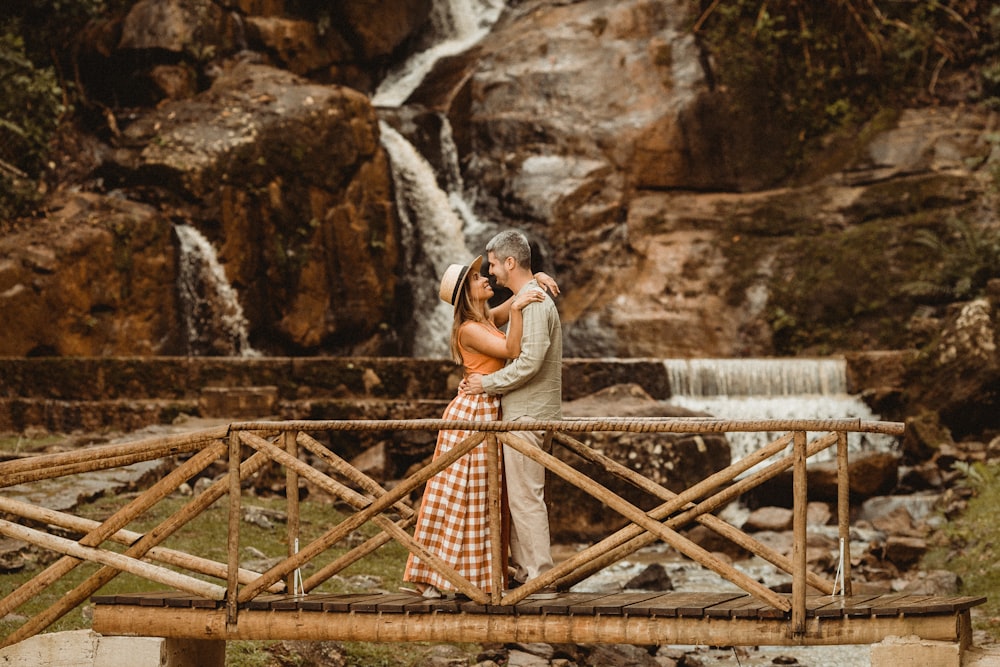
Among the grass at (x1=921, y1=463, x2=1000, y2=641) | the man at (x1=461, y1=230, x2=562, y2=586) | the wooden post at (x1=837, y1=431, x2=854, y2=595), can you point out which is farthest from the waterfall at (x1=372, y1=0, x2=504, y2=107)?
the wooden post at (x1=837, y1=431, x2=854, y2=595)

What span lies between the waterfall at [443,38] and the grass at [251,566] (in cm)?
1202

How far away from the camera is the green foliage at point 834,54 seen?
62.8ft

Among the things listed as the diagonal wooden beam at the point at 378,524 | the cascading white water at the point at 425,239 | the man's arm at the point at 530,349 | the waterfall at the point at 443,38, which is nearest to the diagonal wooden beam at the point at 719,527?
the man's arm at the point at 530,349

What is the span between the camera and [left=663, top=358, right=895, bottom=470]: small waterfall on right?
13109mm

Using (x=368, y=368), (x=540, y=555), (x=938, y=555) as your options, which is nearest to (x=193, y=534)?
(x=368, y=368)

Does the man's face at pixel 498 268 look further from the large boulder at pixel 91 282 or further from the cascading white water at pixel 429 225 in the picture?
the cascading white water at pixel 429 225

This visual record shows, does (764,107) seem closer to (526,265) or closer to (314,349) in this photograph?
(314,349)

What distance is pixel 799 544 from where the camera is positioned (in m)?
4.70

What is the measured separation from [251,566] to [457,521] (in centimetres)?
317

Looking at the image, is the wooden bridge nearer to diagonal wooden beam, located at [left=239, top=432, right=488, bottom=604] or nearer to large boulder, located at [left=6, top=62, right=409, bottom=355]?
diagonal wooden beam, located at [left=239, top=432, right=488, bottom=604]

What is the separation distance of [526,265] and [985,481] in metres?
7.48

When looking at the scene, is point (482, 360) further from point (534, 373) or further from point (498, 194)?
point (498, 194)

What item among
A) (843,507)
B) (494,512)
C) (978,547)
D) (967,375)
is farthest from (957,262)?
(494,512)

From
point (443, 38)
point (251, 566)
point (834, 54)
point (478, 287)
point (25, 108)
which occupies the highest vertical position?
point (443, 38)
